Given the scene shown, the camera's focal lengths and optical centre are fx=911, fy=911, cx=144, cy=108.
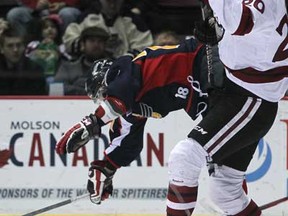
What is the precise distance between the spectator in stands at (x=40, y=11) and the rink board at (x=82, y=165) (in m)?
1.32

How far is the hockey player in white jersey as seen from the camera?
3639 mm

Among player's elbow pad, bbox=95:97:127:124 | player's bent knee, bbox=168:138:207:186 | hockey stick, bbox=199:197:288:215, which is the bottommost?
hockey stick, bbox=199:197:288:215

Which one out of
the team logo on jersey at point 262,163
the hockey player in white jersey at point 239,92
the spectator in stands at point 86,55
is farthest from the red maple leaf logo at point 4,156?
the hockey player in white jersey at point 239,92

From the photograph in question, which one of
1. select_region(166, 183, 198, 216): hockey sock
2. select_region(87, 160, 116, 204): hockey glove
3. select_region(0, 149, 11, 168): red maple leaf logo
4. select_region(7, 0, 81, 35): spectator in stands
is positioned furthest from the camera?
select_region(7, 0, 81, 35): spectator in stands

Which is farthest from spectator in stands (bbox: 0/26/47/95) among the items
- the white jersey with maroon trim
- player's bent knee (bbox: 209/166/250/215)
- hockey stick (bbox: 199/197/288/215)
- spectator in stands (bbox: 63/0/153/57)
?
the white jersey with maroon trim

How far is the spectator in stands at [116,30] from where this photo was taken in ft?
20.2

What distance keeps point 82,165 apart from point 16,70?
3.57ft

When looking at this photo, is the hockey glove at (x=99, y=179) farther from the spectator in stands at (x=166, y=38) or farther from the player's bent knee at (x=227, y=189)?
the spectator in stands at (x=166, y=38)

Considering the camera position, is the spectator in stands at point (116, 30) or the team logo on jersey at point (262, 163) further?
the spectator in stands at point (116, 30)

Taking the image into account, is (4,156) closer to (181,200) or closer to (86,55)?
(86,55)

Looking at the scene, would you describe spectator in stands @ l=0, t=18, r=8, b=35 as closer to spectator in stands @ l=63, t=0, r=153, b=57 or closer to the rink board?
spectator in stands @ l=63, t=0, r=153, b=57

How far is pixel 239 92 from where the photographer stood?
3.81 m

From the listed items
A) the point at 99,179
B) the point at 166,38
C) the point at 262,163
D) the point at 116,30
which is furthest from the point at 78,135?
the point at 116,30

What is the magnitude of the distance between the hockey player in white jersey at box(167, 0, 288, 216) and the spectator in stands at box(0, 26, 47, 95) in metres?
2.12
